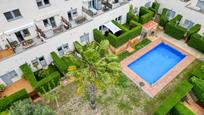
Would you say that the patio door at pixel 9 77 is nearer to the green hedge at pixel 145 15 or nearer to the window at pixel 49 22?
the window at pixel 49 22

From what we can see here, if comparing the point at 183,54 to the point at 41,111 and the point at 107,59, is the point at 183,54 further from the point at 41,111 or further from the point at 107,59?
the point at 41,111

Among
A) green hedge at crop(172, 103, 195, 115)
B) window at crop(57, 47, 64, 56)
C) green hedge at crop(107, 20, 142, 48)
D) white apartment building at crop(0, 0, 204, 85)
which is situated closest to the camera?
green hedge at crop(172, 103, 195, 115)

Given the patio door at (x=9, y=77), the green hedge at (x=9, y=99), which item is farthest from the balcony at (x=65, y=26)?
the green hedge at (x=9, y=99)

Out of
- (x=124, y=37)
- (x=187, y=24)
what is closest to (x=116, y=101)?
(x=124, y=37)

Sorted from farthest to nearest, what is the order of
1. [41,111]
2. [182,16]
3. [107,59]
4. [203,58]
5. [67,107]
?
[182,16] < [203,58] < [67,107] < [107,59] < [41,111]

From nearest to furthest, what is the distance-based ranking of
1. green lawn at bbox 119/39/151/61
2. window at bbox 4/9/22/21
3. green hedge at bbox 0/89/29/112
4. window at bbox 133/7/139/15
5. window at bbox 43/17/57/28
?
green hedge at bbox 0/89/29/112 < window at bbox 4/9/22/21 < window at bbox 43/17/57/28 < green lawn at bbox 119/39/151/61 < window at bbox 133/7/139/15

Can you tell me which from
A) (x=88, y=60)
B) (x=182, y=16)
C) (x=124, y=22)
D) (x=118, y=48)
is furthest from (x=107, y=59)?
(x=182, y=16)

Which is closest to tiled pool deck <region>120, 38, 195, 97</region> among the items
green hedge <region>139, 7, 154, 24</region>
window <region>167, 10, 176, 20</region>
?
green hedge <region>139, 7, 154, 24</region>

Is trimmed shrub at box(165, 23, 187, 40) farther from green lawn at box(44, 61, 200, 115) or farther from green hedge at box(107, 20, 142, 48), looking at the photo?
green lawn at box(44, 61, 200, 115)

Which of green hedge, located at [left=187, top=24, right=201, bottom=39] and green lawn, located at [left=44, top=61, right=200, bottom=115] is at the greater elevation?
green hedge, located at [left=187, top=24, right=201, bottom=39]
